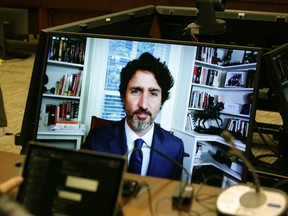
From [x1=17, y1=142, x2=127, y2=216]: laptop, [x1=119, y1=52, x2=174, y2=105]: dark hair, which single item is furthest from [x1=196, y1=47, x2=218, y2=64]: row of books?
[x1=17, y1=142, x2=127, y2=216]: laptop

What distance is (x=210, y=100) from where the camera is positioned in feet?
4.86

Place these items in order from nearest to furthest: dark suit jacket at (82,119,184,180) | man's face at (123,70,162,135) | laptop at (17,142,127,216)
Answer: laptop at (17,142,127,216) → dark suit jacket at (82,119,184,180) → man's face at (123,70,162,135)

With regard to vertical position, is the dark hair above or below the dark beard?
above

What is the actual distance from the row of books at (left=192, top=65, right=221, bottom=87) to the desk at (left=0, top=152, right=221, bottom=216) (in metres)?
0.41

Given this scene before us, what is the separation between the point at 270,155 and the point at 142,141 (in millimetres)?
1919

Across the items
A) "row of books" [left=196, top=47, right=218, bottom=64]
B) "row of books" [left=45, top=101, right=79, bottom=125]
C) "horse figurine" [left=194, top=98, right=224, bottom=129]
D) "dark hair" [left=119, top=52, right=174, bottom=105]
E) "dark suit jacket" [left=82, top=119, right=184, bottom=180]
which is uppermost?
"row of books" [left=196, top=47, right=218, bottom=64]

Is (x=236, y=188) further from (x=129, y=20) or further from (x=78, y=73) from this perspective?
(x=129, y=20)

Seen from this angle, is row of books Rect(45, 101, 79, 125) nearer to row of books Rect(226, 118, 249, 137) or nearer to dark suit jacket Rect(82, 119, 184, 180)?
dark suit jacket Rect(82, 119, 184, 180)

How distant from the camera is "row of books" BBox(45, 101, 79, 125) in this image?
157 cm

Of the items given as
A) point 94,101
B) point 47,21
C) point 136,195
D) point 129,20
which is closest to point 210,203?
point 136,195

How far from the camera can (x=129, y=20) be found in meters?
2.31

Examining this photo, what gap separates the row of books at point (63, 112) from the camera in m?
1.57

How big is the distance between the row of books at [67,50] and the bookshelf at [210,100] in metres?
0.38

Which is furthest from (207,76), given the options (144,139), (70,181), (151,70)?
(70,181)
